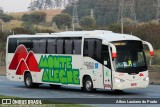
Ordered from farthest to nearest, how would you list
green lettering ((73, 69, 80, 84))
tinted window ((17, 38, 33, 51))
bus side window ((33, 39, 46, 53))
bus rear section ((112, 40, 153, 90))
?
tinted window ((17, 38, 33, 51)) < bus side window ((33, 39, 46, 53)) < green lettering ((73, 69, 80, 84)) < bus rear section ((112, 40, 153, 90))

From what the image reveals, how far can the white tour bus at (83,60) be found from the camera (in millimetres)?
24734

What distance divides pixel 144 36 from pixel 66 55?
32.0 m

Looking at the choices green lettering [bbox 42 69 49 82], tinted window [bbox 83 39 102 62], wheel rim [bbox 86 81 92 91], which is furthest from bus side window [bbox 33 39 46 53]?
wheel rim [bbox 86 81 92 91]

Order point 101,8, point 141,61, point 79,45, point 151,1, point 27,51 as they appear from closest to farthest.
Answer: point 141,61, point 79,45, point 27,51, point 151,1, point 101,8

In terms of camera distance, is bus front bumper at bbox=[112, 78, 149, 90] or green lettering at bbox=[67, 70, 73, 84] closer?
bus front bumper at bbox=[112, 78, 149, 90]

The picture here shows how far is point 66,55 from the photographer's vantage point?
91.5ft

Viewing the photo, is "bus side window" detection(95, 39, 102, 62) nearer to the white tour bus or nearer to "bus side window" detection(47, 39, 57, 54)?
the white tour bus

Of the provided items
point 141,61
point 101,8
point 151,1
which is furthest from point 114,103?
point 101,8

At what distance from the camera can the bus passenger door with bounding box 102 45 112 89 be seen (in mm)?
24703

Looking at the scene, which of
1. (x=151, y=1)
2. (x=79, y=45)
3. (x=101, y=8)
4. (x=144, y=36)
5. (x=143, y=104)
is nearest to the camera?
(x=143, y=104)

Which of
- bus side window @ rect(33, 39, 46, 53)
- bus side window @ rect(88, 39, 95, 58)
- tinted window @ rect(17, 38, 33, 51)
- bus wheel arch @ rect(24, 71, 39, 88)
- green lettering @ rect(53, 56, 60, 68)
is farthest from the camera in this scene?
A: bus wheel arch @ rect(24, 71, 39, 88)

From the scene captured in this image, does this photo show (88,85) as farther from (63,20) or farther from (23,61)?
(63,20)

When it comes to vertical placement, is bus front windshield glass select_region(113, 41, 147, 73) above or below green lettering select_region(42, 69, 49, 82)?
above

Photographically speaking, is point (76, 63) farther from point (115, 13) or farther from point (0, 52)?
point (115, 13)
